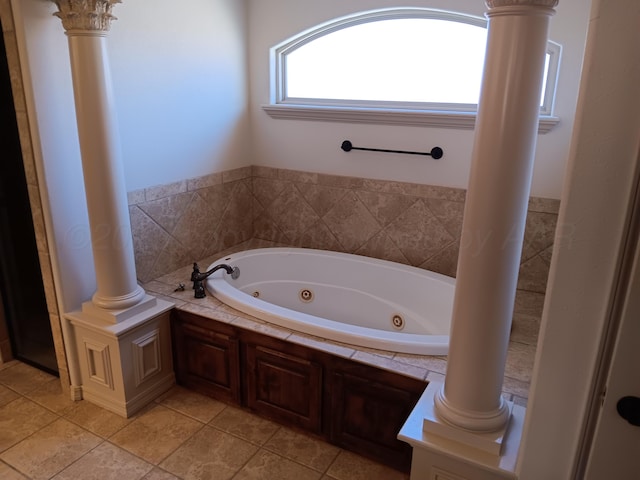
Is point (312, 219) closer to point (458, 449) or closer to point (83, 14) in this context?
point (83, 14)

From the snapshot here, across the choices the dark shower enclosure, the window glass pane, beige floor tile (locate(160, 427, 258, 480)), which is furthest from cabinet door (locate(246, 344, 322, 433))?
the window glass pane

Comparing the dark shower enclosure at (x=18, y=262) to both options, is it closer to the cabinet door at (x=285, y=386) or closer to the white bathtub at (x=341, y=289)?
the white bathtub at (x=341, y=289)

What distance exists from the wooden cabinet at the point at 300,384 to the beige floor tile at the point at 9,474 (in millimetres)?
829

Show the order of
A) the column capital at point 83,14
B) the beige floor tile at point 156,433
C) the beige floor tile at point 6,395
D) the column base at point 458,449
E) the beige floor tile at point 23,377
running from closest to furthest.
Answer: the column base at point 458,449 < the column capital at point 83,14 < the beige floor tile at point 156,433 < the beige floor tile at point 6,395 < the beige floor tile at point 23,377

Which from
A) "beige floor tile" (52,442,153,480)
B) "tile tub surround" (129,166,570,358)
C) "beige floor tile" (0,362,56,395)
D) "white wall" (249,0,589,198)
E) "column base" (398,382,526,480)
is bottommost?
"beige floor tile" (52,442,153,480)

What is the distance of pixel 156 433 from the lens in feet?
7.56

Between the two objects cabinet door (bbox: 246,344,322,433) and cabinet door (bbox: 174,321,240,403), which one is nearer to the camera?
cabinet door (bbox: 246,344,322,433)

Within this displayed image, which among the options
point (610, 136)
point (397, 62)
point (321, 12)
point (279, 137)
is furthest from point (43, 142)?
point (610, 136)

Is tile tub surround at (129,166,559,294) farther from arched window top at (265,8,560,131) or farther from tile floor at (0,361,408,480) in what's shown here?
tile floor at (0,361,408,480)

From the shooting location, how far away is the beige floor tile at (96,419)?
2.32 meters

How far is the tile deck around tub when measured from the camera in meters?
1.96

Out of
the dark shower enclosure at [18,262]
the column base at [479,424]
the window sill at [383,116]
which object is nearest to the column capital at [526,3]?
the column base at [479,424]

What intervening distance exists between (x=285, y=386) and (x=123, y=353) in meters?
0.81

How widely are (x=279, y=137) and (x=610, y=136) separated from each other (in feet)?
8.31
